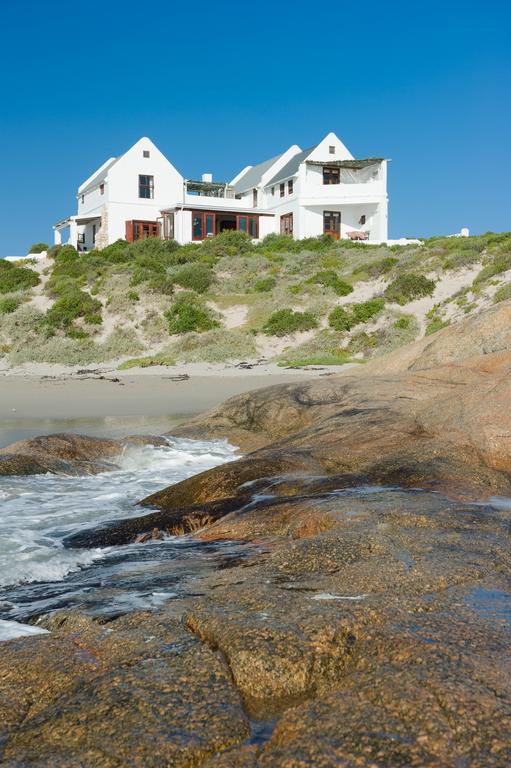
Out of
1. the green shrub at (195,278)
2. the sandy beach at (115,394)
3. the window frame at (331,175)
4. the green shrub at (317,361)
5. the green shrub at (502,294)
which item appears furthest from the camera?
the window frame at (331,175)

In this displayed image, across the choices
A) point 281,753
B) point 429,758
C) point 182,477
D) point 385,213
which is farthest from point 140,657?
point 385,213

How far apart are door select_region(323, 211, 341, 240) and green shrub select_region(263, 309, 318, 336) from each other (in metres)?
24.0

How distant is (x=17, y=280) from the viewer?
3794cm

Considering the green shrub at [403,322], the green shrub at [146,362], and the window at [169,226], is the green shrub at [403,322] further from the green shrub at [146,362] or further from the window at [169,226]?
the window at [169,226]

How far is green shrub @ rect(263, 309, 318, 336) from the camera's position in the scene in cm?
2742

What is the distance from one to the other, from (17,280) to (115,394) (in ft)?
72.0

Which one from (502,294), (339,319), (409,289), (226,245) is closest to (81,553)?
(502,294)

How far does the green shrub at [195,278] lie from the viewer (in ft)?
109

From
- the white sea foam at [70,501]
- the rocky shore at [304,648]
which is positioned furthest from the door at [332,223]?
the rocky shore at [304,648]

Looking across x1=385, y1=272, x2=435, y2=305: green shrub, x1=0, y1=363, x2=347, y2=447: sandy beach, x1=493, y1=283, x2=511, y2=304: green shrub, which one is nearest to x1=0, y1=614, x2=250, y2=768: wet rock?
x1=0, y1=363, x2=347, y2=447: sandy beach

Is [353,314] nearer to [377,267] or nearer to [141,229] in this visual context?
[377,267]

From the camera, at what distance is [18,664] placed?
2980mm

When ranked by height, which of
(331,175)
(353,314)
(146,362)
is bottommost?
(146,362)

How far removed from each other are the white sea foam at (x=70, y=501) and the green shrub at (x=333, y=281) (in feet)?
69.3
